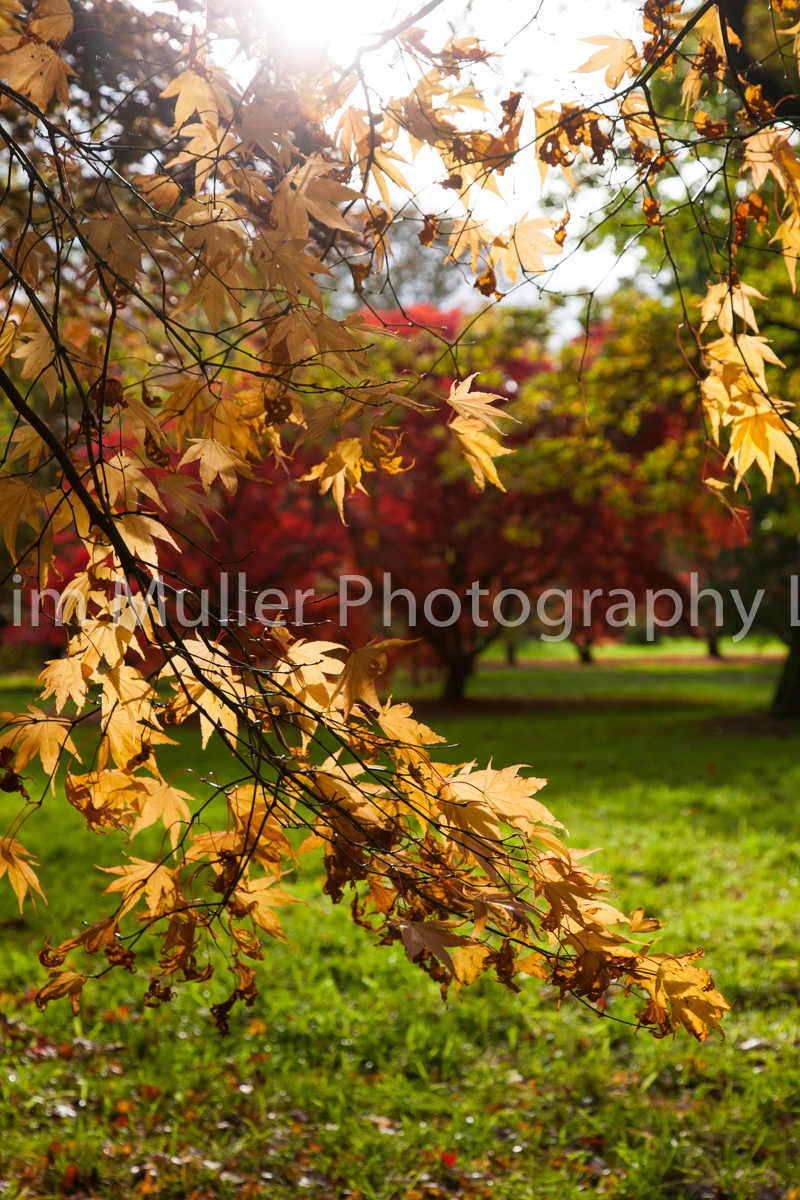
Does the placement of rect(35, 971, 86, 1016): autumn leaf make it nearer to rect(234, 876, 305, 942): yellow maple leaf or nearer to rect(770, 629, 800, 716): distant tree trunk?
rect(234, 876, 305, 942): yellow maple leaf

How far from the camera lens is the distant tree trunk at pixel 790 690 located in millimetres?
10258

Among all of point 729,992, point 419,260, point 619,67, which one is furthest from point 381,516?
point 419,260

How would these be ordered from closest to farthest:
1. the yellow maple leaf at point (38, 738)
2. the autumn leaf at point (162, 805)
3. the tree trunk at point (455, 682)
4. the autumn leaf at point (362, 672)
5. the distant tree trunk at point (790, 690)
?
the autumn leaf at point (362, 672), the yellow maple leaf at point (38, 738), the autumn leaf at point (162, 805), the distant tree trunk at point (790, 690), the tree trunk at point (455, 682)

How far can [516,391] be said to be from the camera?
1112 centimetres

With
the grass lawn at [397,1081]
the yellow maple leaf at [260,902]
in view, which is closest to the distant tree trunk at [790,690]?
the grass lawn at [397,1081]

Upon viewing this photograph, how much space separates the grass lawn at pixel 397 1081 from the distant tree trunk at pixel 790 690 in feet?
19.5

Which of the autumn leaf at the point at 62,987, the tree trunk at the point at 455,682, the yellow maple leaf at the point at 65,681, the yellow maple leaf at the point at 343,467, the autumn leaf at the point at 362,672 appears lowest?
the tree trunk at the point at 455,682

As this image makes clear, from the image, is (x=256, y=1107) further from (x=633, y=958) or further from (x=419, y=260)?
(x=419, y=260)

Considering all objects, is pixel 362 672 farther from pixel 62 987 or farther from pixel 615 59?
pixel 615 59

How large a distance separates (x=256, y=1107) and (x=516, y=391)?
950 cm

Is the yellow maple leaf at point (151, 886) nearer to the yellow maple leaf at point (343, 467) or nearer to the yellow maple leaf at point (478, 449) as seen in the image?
the yellow maple leaf at point (343, 467)

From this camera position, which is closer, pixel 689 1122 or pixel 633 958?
pixel 633 958

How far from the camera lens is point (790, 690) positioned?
10.3 metres

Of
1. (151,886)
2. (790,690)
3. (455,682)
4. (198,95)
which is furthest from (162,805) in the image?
(455,682)
